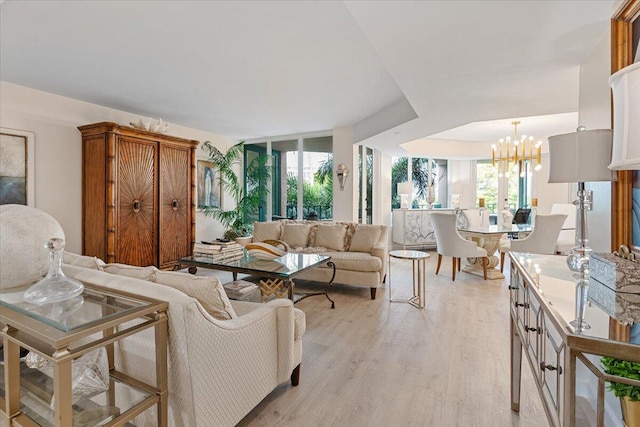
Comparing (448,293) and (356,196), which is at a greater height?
(356,196)

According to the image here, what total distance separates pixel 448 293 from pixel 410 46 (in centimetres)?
304

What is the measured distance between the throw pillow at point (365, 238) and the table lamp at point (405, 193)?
8.91 feet

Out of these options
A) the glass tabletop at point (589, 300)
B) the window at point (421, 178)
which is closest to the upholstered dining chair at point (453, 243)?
the window at point (421, 178)

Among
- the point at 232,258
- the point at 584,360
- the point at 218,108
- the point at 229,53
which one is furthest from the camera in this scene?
the point at 218,108

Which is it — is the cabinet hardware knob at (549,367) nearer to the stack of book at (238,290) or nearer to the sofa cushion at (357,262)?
the stack of book at (238,290)

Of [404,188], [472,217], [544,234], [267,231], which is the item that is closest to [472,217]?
[472,217]

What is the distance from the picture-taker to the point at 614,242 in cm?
154

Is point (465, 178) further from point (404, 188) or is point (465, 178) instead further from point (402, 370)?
point (402, 370)

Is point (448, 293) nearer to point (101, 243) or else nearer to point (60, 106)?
point (101, 243)

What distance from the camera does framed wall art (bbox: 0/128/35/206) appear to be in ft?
11.8

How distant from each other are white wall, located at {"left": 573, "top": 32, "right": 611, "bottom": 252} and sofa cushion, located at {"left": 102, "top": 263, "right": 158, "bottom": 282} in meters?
2.46

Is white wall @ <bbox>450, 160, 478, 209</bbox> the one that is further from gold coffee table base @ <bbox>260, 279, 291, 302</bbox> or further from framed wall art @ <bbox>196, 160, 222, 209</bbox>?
gold coffee table base @ <bbox>260, 279, 291, 302</bbox>

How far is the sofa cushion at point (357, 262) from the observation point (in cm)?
387

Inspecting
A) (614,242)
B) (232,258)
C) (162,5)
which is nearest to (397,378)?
(614,242)
